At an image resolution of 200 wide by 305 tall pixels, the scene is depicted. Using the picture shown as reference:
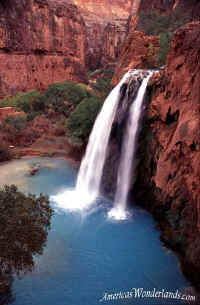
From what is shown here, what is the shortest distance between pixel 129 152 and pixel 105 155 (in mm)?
1626

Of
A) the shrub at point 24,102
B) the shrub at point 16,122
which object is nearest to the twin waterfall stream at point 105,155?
the shrub at point 16,122

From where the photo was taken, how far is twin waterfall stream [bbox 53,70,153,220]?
12.2m

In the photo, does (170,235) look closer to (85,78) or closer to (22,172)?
(22,172)

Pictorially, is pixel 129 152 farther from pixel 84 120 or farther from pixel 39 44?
pixel 39 44

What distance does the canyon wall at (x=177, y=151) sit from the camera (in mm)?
8031

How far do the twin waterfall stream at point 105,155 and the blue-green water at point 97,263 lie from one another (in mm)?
680

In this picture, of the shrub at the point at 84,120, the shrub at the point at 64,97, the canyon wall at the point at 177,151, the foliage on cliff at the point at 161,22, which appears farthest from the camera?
the foliage on cliff at the point at 161,22

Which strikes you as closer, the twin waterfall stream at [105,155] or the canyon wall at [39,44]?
the twin waterfall stream at [105,155]

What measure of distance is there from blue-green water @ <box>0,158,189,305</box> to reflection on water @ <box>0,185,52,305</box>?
1.55m

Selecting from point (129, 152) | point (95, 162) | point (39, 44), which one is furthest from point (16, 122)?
point (39, 44)

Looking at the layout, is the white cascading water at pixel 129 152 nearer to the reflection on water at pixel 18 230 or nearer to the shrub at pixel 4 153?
the reflection on water at pixel 18 230

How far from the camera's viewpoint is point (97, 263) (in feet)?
27.6

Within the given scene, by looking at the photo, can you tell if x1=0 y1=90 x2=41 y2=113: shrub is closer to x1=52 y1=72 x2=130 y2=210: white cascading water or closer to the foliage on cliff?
x1=52 y1=72 x2=130 y2=210: white cascading water

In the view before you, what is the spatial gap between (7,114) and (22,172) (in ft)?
29.2
